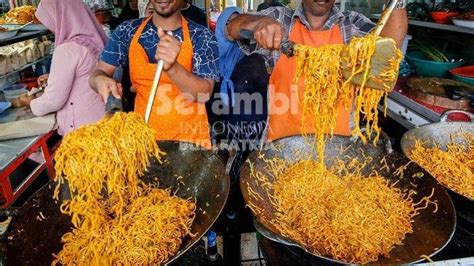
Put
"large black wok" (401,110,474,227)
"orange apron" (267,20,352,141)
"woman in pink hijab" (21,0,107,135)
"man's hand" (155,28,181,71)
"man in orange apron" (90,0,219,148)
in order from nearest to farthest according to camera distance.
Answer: "man's hand" (155,28,181,71), "large black wok" (401,110,474,227), "man in orange apron" (90,0,219,148), "orange apron" (267,20,352,141), "woman in pink hijab" (21,0,107,135)

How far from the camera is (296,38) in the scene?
221 cm

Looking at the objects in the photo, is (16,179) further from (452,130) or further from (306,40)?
(452,130)

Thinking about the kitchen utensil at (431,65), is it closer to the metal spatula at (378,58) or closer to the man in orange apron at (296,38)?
the man in orange apron at (296,38)

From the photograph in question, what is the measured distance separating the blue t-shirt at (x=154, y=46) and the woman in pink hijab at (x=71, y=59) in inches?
28.0

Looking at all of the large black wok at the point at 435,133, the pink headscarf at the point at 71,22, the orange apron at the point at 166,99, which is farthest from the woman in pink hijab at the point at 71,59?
the large black wok at the point at 435,133

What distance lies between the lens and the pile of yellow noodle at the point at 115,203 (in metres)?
1.23

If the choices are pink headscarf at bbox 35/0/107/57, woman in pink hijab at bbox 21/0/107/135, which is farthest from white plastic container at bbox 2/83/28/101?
pink headscarf at bbox 35/0/107/57

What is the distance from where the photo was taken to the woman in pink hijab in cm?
257

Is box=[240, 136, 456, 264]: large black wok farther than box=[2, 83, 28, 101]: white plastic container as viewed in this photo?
No

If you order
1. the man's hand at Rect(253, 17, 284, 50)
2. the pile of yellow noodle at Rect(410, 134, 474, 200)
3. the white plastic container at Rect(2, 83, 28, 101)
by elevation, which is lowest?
the white plastic container at Rect(2, 83, 28, 101)

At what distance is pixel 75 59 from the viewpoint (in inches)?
101

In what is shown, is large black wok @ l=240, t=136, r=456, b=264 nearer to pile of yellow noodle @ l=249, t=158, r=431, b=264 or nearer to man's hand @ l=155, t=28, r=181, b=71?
pile of yellow noodle @ l=249, t=158, r=431, b=264

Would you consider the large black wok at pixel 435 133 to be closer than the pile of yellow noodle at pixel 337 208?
No

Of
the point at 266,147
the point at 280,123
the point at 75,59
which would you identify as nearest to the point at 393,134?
the point at 280,123
